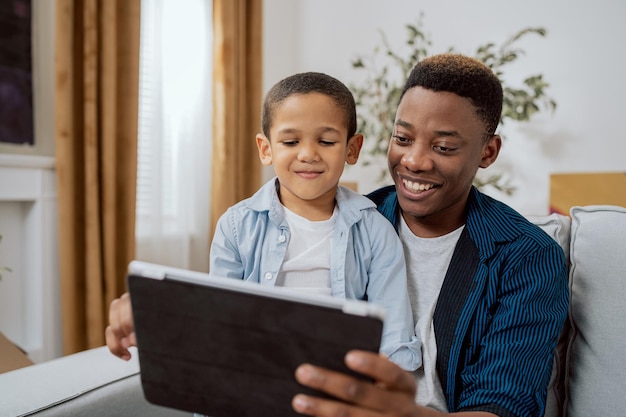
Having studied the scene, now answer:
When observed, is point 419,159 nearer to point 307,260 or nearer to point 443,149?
point 443,149

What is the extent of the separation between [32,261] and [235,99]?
1574 mm

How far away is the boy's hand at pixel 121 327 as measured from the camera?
0.90m

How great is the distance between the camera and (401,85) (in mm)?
3629

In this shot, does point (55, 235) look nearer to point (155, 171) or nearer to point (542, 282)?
point (155, 171)

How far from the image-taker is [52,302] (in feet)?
8.09

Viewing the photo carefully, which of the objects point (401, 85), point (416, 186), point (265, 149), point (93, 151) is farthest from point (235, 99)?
point (416, 186)

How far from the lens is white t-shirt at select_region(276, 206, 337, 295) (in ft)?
3.76

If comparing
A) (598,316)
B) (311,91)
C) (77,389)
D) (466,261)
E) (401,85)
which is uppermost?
(401,85)

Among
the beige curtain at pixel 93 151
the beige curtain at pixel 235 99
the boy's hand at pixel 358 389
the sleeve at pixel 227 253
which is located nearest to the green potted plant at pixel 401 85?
the beige curtain at pixel 235 99

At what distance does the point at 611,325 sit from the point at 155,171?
238 centimetres

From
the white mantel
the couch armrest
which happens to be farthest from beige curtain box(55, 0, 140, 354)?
the couch armrest

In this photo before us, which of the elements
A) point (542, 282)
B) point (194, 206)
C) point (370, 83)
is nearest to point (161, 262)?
point (194, 206)

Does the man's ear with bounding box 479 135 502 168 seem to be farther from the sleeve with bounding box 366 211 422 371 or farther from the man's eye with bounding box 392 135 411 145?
the sleeve with bounding box 366 211 422 371

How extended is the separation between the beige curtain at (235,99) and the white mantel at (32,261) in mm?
1154
